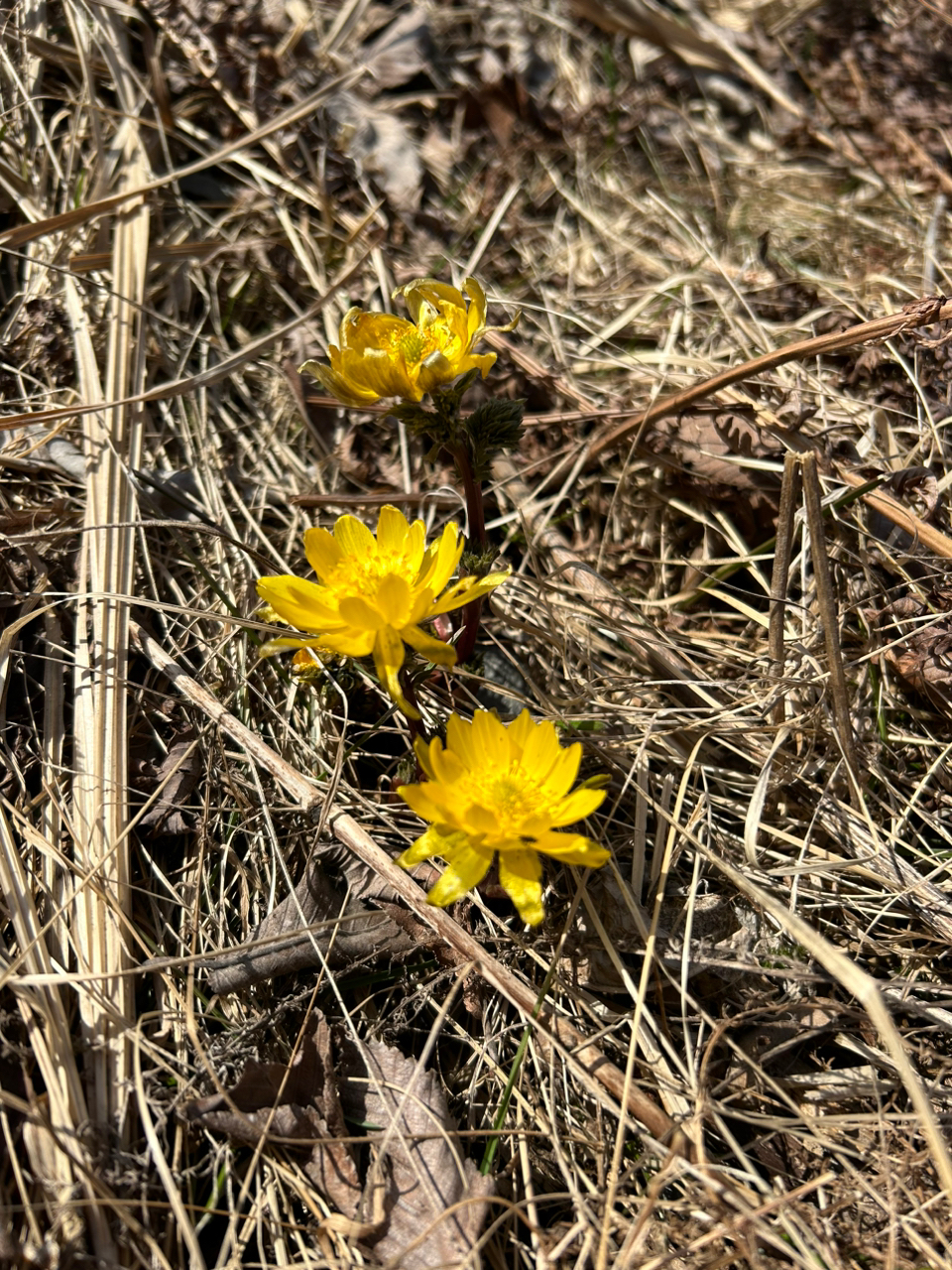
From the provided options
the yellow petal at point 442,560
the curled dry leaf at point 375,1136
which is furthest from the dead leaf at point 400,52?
the curled dry leaf at point 375,1136

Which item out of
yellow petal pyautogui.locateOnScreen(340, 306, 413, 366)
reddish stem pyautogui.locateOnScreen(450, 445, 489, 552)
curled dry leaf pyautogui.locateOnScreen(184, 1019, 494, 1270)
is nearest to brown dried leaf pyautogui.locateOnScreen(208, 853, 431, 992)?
curled dry leaf pyautogui.locateOnScreen(184, 1019, 494, 1270)

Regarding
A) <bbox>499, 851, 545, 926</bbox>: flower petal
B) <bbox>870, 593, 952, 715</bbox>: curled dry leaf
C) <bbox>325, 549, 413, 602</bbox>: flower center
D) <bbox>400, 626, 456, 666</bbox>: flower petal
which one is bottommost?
<bbox>870, 593, 952, 715</bbox>: curled dry leaf

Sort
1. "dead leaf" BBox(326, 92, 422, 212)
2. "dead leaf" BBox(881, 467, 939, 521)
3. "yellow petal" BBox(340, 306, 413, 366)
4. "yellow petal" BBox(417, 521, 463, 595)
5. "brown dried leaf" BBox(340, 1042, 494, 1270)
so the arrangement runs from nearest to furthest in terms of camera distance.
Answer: "brown dried leaf" BBox(340, 1042, 494, 1270)
"yellow petal" BBox(417, 521, 463, 595)
"yellow petal" BBox(340, 306, 413, 366)
"dead leaf" BBox(881, 467, 939, 521)
"dead leaf" BBox(326, 92, 422, 212)

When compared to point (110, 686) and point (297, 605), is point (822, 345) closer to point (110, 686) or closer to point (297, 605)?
point (297, 605)

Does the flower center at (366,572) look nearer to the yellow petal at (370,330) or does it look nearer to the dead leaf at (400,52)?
the yellow petal at (370,330)

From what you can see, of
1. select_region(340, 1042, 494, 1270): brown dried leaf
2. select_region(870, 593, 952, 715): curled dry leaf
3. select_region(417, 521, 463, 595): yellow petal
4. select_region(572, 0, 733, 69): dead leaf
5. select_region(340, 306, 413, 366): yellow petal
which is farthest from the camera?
select_region(572, 0, 733, 69): dead leaf

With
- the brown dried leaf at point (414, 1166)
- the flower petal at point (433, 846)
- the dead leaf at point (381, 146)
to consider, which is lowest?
the brown dried leaf at point (414, 1166)

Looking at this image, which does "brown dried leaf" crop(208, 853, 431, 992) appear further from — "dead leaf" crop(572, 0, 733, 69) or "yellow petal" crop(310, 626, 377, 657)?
"dead leaf" crop(572, 0, 733, 69)

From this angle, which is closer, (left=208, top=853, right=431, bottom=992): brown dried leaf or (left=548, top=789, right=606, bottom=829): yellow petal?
(left=548, top=789, right=606, bottom=829): yellow petal
